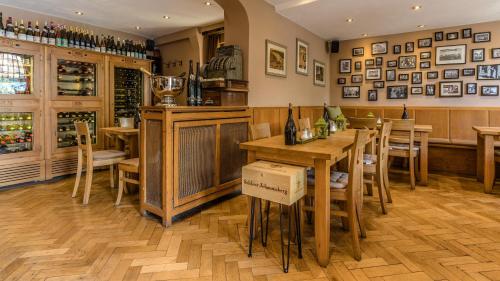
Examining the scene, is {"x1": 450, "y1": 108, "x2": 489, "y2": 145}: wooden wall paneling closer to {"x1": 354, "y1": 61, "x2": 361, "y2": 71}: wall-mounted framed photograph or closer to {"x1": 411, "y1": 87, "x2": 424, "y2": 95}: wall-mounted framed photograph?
{"x1": 411, "y1": 87, "x2": 424, "y2": 95}: wall-mounted framed photograph

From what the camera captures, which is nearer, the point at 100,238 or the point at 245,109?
the point at 100,238

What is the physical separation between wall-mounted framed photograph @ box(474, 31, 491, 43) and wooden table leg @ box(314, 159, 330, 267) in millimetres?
4881

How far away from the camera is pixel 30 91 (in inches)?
160

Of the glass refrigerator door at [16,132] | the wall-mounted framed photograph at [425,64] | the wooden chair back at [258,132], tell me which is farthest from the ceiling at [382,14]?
the glass refrigerator door at [16,132]

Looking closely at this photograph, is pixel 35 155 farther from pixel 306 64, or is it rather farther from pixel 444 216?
pixel 444 216

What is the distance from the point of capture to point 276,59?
4301 millimetres

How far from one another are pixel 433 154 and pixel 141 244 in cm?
479

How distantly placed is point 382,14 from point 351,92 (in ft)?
6.36

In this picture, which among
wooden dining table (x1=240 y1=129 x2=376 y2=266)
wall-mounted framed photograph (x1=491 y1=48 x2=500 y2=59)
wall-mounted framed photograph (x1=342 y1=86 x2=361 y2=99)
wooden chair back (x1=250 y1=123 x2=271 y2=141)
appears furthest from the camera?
wall-mounted framed photograph (x1=342 y1=86 x2=361 y2=99)

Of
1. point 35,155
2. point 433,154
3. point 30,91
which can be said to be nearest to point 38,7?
point 30,91

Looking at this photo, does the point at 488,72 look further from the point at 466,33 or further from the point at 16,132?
the point at 16,132

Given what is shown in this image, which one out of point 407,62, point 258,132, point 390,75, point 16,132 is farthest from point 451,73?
point 16,132

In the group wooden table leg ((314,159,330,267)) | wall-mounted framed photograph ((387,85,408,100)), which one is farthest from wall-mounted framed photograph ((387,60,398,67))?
wooden table leg ((314,159,330,267))

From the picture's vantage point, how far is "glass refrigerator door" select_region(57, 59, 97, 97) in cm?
452
